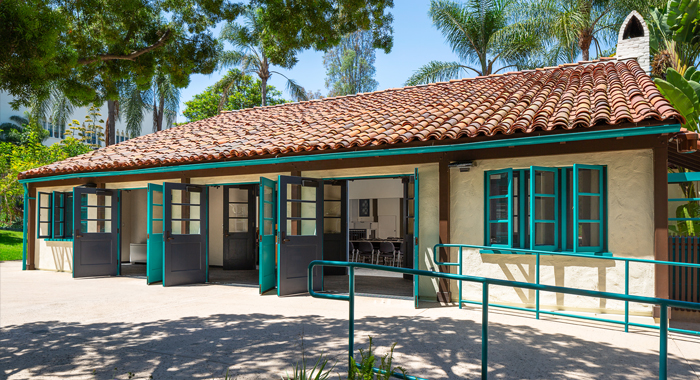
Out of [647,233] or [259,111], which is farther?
[259,111]

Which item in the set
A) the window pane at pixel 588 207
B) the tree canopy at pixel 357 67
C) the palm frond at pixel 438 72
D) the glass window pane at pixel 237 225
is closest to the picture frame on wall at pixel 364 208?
the palm frond at pixel 438 72

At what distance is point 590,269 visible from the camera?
661cm

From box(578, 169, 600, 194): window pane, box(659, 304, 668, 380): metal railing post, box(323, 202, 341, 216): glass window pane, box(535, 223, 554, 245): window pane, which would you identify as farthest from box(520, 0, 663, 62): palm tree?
box(659, 304, 668, 380): metal railing post

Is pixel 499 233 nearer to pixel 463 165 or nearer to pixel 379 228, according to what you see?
pixel 463 165

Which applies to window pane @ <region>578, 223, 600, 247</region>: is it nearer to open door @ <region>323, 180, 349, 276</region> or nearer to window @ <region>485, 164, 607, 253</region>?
window @ <region>485, 164, 607, 253</region>

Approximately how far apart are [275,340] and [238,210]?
697cm

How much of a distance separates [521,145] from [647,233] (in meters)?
1.91

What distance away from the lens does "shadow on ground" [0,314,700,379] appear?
4.32 m

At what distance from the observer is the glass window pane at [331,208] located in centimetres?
1037

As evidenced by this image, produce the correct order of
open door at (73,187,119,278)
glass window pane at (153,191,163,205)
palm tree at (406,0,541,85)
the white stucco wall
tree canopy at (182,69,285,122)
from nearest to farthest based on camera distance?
1. the white stucco wall
2. glass window pane at (153,191,163,205)
3. open door at (73,187,119,278)
4. palm tree at (406,0,541,85)
5. tree canopy at (182,69,285,122)

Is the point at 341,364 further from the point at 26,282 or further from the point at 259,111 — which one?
the point at 259,111

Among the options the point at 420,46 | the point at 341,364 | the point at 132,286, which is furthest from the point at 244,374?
the point at 420,46

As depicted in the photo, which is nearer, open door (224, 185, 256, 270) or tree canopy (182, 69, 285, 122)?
open door (224, 185, 256, 270)

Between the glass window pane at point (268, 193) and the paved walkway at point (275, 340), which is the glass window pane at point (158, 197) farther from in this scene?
the glass window pane at point (268, 193)
